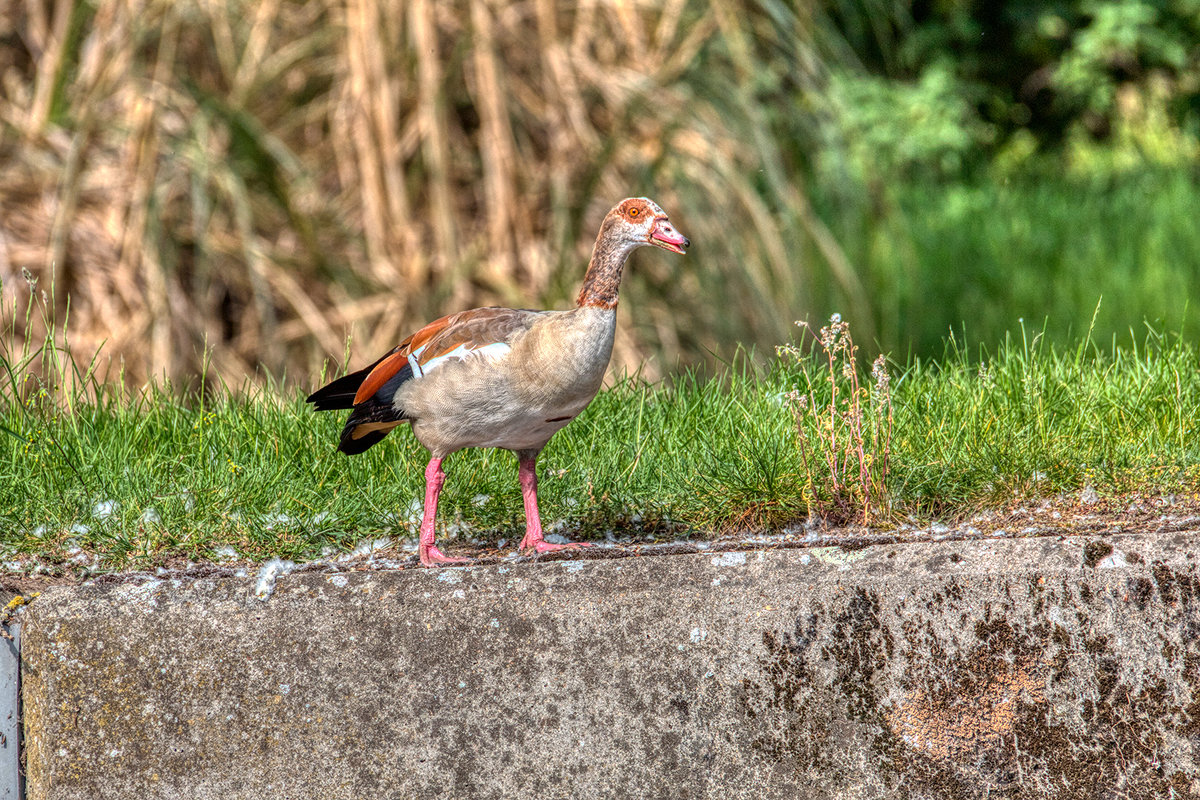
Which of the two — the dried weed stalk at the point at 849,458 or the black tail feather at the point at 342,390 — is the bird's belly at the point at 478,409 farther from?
the dried weed stalk at the point at 849,458

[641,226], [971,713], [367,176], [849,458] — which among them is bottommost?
[971,713]

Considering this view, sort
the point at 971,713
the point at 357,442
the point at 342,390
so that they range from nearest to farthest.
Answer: the point at 971,713, the point at 342,390, the point at 357,442

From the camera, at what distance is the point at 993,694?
2.51 metres

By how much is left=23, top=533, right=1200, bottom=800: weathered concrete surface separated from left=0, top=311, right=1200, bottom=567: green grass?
558 millimetres

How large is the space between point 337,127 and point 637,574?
487 cm

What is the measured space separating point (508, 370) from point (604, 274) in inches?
12.1

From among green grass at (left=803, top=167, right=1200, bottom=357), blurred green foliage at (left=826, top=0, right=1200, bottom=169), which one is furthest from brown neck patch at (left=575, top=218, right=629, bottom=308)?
blurred green foliage at (left=826, top=0, right=1200, bottom=169)

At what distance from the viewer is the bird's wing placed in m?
2.91

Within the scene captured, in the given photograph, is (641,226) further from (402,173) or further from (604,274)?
(402,173)

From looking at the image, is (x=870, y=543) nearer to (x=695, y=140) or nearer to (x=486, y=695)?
(x=486, y=695)

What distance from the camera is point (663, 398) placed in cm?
421

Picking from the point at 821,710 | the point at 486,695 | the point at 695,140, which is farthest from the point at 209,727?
the point at 695,140

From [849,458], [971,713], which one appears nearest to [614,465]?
[849,458]

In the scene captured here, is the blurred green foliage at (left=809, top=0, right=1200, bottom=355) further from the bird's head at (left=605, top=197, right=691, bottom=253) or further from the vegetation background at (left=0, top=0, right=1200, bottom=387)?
the bird's head at (left=605, top=197, right=691, bottom=253)
